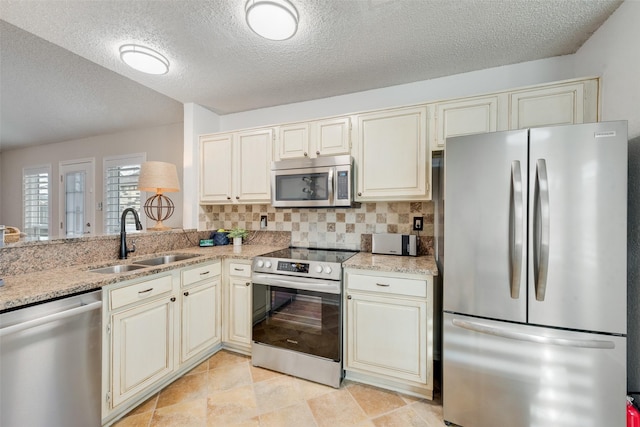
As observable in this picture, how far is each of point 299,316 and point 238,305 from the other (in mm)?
614

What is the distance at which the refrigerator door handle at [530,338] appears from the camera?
1.28 meters

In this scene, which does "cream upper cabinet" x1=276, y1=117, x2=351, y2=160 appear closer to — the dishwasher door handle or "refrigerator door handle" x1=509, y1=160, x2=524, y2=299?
"refrigerator door handle" x1=509, y1=160, x2=524, y2=299

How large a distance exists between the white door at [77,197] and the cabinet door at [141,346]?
3747 millimetres

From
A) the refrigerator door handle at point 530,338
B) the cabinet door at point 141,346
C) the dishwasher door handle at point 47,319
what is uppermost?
the dishwasher door handle at point 47,319

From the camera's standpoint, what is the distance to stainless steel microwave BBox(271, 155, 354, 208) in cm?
221

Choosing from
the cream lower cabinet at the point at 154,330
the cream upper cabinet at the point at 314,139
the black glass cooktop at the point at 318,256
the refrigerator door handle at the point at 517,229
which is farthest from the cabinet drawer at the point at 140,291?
the refrigerator door handle at the point at 517,229

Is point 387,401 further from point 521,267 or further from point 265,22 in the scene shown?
point 265,22

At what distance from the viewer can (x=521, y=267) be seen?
1393 mm

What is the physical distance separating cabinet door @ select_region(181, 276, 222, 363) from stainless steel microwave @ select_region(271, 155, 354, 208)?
95 centimetres

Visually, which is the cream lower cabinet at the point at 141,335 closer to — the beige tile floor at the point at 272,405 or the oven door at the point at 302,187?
the beige tile floor at the point at 272,405

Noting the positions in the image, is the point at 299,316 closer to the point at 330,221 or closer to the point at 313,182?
the point at 330,221

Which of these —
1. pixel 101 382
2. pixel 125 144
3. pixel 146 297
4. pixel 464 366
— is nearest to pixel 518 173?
pixel 464 366

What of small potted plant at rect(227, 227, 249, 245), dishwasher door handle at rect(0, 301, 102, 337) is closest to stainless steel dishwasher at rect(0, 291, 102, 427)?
dishwasher door handle at rect(0, 301, 102, 337)

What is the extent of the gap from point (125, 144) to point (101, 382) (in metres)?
3.87
